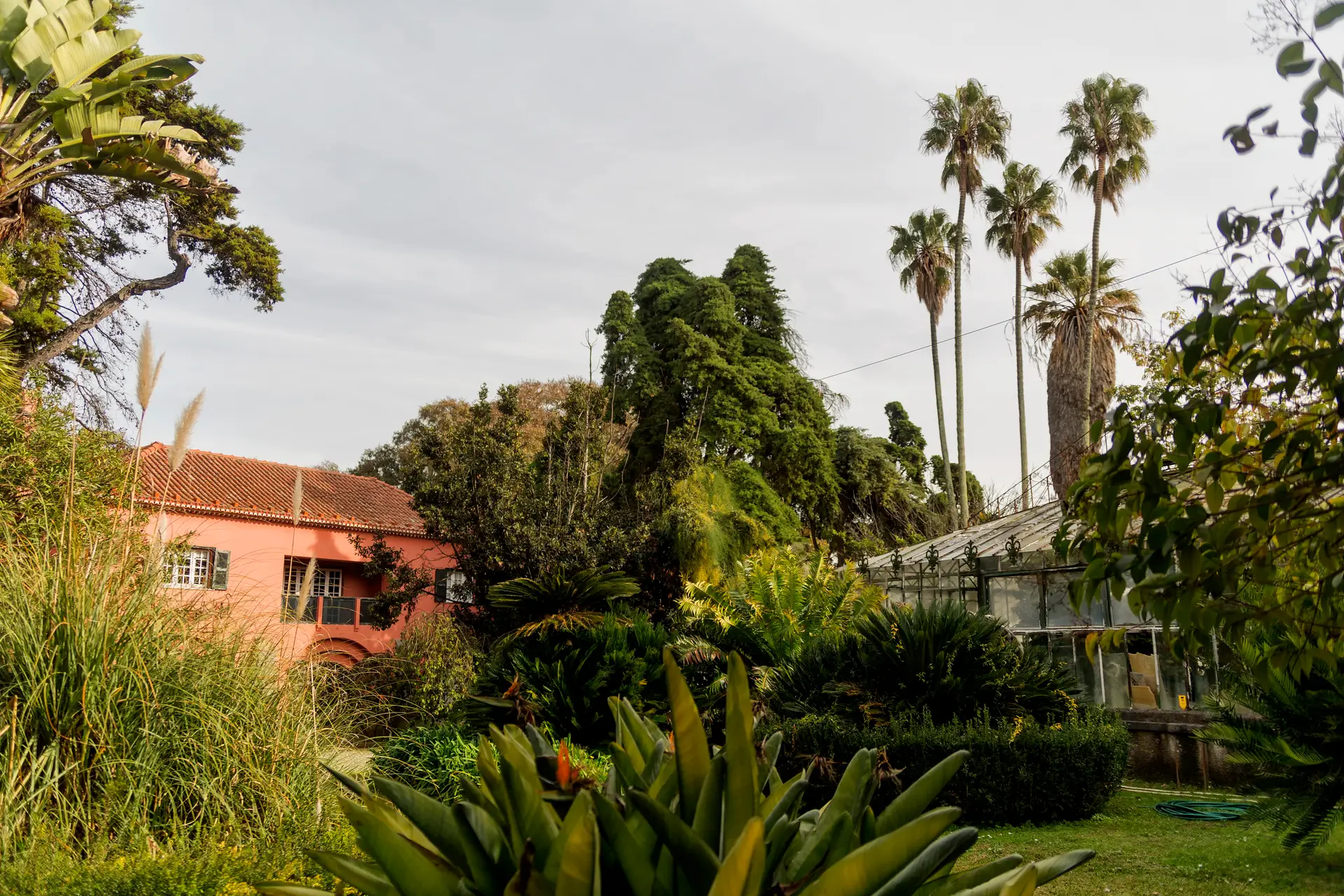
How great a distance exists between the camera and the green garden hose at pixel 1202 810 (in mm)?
9859

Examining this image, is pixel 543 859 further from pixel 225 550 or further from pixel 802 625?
pixel 225 550

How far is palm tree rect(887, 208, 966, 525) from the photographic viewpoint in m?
33.8

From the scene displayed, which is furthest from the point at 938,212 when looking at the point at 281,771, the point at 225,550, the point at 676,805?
the point at 676,805

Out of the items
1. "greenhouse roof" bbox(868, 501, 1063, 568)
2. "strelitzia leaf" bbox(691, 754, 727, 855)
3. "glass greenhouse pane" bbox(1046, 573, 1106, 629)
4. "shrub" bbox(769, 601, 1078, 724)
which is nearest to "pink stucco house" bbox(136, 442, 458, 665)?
"greenhouse roof" bbox(868, 501, 1063, 568)

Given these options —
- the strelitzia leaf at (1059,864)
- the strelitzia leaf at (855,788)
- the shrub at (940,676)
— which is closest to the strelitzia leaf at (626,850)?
the strelitzia leaf at (855,788)

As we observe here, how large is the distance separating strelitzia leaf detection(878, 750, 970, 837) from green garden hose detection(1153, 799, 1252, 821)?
373 inches

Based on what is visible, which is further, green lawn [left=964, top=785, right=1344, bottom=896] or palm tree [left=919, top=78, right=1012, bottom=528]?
palm tree [left=919, top=78, right=1012, bottom=528]

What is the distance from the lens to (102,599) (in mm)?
5434

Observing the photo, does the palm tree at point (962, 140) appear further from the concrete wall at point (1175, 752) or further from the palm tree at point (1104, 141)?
the concrete wall at point (1175, 752)

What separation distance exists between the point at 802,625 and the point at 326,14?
35.9ft

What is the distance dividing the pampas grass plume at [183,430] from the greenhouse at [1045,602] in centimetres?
1069

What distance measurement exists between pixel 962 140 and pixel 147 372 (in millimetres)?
30621

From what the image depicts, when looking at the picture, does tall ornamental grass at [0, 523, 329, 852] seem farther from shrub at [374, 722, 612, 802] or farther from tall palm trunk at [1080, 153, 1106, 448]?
tall palm trunk at [1080, 153, 1106, 448]

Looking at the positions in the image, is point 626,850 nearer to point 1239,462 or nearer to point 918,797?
point 918,797
